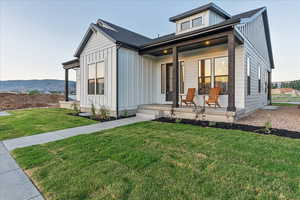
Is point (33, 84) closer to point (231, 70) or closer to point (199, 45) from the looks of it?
point (199, 45)

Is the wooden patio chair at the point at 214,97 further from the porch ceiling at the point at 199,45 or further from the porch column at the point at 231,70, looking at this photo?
the porch ceiling at the point at 199,45

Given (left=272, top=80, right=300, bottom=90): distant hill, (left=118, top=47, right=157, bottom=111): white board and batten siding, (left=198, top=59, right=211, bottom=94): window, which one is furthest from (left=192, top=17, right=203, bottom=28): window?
(left=272, top=80, right=300, bottom=90): distant hill

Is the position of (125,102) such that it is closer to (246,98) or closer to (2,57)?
(246,98)

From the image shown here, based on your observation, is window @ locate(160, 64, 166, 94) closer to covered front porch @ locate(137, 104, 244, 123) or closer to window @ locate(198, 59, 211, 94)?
covered front porch @ locate(137, 104, 244, 123)

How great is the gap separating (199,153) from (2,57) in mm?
20065

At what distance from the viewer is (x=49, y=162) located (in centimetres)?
247

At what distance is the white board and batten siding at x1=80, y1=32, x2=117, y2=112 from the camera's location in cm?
703

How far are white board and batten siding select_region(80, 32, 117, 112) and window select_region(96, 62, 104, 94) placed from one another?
0.83 ft

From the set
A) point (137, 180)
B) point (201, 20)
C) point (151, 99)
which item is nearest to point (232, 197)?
point (137, 180)

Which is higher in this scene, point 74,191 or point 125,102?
point 125,102

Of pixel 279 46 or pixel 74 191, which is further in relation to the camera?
pixel 279 46

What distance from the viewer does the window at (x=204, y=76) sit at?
23.6ft

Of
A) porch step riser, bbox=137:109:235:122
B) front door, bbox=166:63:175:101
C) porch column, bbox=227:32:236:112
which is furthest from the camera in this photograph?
front door, bbox=166:63:175:101

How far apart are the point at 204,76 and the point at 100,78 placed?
5302mm
